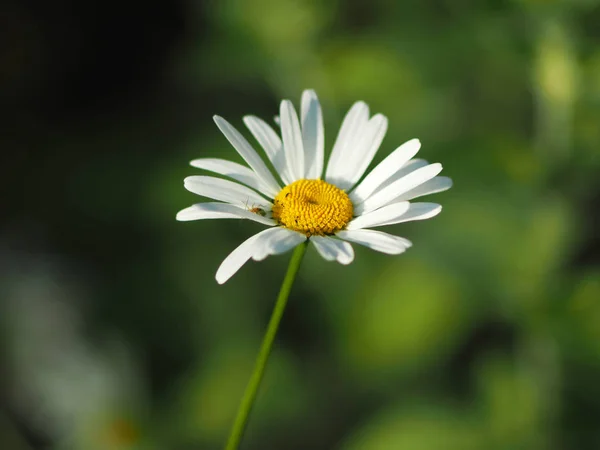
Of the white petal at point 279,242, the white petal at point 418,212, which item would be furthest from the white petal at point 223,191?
the white petal at point 418,212

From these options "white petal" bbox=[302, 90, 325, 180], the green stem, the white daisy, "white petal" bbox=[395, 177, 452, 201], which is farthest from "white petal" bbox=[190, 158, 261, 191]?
the green stem

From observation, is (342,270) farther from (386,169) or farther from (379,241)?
(379,241)

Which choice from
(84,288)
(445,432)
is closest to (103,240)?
(84,288)

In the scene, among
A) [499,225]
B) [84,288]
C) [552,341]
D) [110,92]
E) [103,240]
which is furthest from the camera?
[110,92]

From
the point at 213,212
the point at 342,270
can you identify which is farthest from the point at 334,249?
the point at 342,270

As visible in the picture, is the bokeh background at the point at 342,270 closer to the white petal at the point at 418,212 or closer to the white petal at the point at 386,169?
the white petal at the point at 386,169

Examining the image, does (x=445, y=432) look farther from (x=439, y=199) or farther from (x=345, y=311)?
(x=439, y=199)
